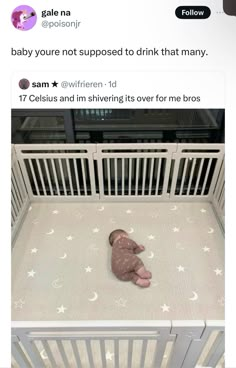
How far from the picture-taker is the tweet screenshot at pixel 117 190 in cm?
28

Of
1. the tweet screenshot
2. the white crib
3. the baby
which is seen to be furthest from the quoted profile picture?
the baby

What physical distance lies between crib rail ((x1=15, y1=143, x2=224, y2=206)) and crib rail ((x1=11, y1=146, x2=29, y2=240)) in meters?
0.02

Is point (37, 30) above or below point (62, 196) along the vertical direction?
above

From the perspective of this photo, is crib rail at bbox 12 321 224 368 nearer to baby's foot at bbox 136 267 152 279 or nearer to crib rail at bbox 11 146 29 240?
baby's foot at bbox 136 267 152 279

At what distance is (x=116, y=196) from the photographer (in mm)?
1262

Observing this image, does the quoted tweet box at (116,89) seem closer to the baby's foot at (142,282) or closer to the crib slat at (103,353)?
the crib slat at (103,353)

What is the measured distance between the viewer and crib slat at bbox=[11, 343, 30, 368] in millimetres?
657

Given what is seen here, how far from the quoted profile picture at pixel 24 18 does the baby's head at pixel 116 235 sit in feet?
2.84

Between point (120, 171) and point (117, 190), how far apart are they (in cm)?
9

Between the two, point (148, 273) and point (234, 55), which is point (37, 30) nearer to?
point (234, 55)

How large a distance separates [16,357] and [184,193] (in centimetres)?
92

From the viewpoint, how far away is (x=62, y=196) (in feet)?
4.15
